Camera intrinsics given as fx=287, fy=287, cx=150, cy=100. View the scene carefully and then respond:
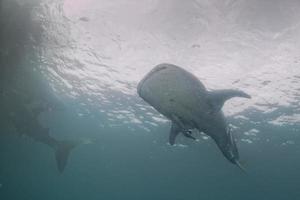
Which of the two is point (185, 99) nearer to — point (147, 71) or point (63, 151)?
point (147, 71)

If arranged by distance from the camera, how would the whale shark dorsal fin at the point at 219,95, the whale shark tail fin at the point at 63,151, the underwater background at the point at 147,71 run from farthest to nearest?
the whale shark tail fin at the point at 63,151
the underwater background at the point at 147,71
the whale shark dorsal fin at the point at 219,95

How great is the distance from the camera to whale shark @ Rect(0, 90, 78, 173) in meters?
20.4

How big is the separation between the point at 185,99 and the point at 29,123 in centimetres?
1881

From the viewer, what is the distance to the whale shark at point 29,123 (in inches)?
804

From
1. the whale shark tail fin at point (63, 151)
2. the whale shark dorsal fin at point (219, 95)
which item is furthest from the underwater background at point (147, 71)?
the whale shark dorsal fin at point (219, 95)

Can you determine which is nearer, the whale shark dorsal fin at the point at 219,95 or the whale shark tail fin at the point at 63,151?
the whale shark dorsal fin at the point at 219,95

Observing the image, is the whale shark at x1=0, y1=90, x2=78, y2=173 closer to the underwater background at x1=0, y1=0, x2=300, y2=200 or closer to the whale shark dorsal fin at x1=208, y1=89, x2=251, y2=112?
the underwater background at x1=0, y1=0, x2=300, y2=200

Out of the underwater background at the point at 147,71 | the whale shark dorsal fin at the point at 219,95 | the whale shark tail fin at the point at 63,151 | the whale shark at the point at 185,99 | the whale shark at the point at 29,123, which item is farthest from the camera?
the whale shark at the point at 29,123

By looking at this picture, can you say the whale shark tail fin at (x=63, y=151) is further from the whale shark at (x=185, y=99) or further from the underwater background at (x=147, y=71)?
the whale shark at (x=185, y=99)

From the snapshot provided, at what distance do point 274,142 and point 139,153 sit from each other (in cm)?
1557

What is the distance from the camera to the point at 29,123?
2167 centimetres

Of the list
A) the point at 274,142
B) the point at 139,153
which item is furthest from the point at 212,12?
the point at 139,153

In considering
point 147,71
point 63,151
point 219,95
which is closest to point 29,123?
point 63,151

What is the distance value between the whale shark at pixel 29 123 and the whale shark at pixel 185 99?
14757 millimetres
